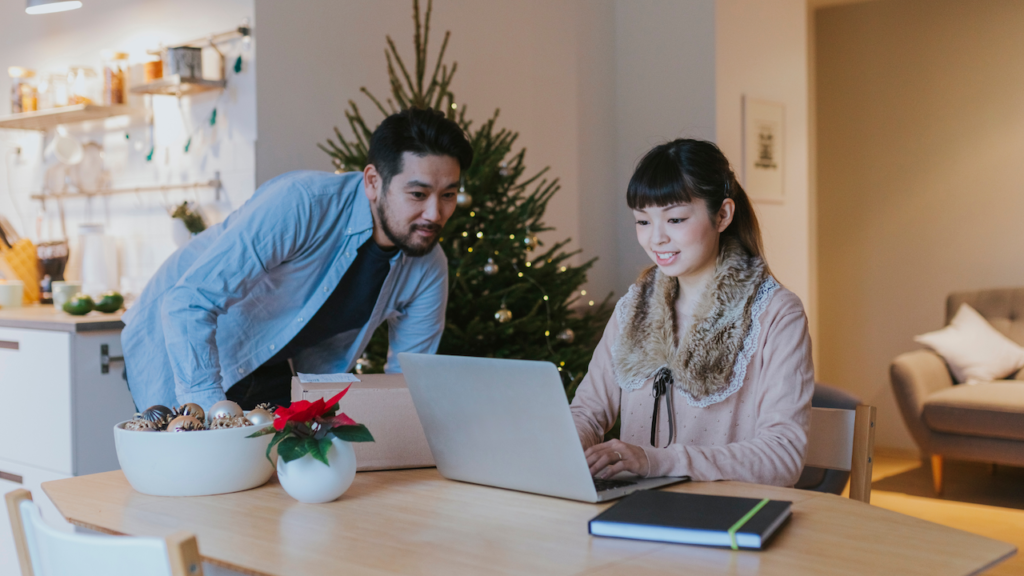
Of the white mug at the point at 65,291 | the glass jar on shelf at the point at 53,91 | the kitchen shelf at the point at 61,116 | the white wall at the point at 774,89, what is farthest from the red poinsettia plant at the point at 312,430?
the white wall at the point at 774,89

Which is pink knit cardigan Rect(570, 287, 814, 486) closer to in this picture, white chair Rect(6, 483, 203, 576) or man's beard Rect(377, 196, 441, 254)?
man's beard Rect(377, 196, 441, 254)

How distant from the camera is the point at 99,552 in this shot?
827mm

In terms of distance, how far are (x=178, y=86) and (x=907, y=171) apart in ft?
12.7

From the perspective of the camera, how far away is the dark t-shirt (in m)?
1.99

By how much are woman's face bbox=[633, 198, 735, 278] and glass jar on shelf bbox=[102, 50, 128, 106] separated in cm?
237

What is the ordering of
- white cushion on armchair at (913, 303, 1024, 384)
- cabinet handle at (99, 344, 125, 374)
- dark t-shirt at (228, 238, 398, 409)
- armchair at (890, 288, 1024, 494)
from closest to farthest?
dark t-shirt at (228, 238, 398, 409) → cabinet handle at (99, 344, 125, 374) → armchair at (890, 288, 1024, 494) → white cushion on armchair at (913, 303, 1024, 384)

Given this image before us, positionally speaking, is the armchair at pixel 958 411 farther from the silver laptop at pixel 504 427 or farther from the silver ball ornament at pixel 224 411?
the silver ball ornament at pixel 224 411

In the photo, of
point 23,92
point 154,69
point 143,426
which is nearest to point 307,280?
point 143,426

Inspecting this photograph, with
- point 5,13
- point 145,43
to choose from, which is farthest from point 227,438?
point 5,13

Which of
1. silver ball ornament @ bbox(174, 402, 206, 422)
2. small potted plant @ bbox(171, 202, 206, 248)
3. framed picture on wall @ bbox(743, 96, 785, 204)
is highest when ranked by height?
framed picture on wall @ bbox(743, 96, 785, 204)

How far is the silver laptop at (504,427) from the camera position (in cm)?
112

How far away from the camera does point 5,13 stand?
4.07m

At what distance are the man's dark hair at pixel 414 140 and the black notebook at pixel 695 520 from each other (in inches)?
38.4

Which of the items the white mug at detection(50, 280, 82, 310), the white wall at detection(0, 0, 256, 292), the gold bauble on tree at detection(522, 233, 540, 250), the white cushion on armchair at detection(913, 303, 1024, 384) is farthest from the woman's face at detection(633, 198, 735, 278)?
the white cushion on armchair at detection(913, 303, 1024, 384)
